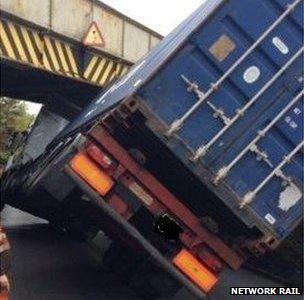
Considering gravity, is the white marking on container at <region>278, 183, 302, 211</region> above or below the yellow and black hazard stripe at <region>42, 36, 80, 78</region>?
below

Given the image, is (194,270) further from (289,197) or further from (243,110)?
(243,110)

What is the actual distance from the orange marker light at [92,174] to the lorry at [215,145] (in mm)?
11

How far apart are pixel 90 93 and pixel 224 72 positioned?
8707 mm

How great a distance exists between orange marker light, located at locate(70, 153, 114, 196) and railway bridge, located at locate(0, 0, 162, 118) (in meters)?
4.20

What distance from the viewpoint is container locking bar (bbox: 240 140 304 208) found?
21.1 feet

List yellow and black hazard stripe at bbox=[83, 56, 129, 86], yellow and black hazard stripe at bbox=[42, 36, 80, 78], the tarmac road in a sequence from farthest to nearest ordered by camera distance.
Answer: yellow and black hazard stripe at bbox=[83, 56, 129, 86], yellow and black hazard stripe at bbox=[42, 36, 80, 78], the tarmac road

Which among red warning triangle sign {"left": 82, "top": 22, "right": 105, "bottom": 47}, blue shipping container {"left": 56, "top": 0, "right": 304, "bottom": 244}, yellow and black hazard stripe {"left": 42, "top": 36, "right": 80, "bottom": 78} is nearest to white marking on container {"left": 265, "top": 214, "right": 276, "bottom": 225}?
blue shipping container {"left": 56, "top": 0, "right": 304, "bottom": 244}

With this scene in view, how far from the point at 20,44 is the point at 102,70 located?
310 centimetres

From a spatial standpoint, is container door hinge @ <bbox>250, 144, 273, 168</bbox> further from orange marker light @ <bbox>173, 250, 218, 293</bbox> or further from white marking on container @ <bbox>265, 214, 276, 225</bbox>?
orange marker light @ <bbox>173, 250, 218, 293</bbox>

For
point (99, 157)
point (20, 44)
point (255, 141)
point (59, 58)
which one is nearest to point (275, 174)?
point (255, 141)

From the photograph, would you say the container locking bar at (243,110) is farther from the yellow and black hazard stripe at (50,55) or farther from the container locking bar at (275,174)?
the yellow and black hazard stripe at (50,55)

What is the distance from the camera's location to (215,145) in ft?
21.5

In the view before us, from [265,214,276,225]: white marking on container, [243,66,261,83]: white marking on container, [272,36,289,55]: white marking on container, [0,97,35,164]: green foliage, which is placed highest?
[0,97,35,164]: green foliage

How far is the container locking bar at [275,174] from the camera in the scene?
6.42 meters
